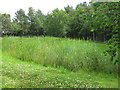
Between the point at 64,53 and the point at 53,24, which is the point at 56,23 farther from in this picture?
the point at 64,53

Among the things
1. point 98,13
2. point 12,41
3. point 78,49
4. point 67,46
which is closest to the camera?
point 98,13

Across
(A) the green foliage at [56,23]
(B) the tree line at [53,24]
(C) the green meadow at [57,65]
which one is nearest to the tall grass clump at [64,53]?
(C) the green meadow at [57,65]

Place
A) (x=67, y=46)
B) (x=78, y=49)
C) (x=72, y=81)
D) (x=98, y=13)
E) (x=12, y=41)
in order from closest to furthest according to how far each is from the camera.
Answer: (x=98, y=13)
(x=72, y=81)
(x=78, y=49)
(x=67, y=46)
(x=12, y=41)

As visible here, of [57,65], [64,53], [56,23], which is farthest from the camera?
[64,53]

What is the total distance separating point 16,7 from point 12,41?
10.1 feet

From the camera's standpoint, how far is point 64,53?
5.26 metres

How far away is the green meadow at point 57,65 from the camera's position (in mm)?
3303

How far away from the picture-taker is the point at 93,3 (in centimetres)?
299

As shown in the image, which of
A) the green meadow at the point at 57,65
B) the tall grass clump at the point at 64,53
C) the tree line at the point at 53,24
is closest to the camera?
the green meadow at the point at 57,65

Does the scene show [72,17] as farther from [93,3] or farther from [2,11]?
[2,11]

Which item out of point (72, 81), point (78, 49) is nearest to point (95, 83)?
point (72, 81)

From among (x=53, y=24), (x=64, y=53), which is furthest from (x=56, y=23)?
(x=64, y=53)

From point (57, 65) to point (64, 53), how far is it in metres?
0.55

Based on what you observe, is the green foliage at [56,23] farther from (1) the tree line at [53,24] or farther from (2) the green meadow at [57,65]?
(2) the green meadow at [57,65]
